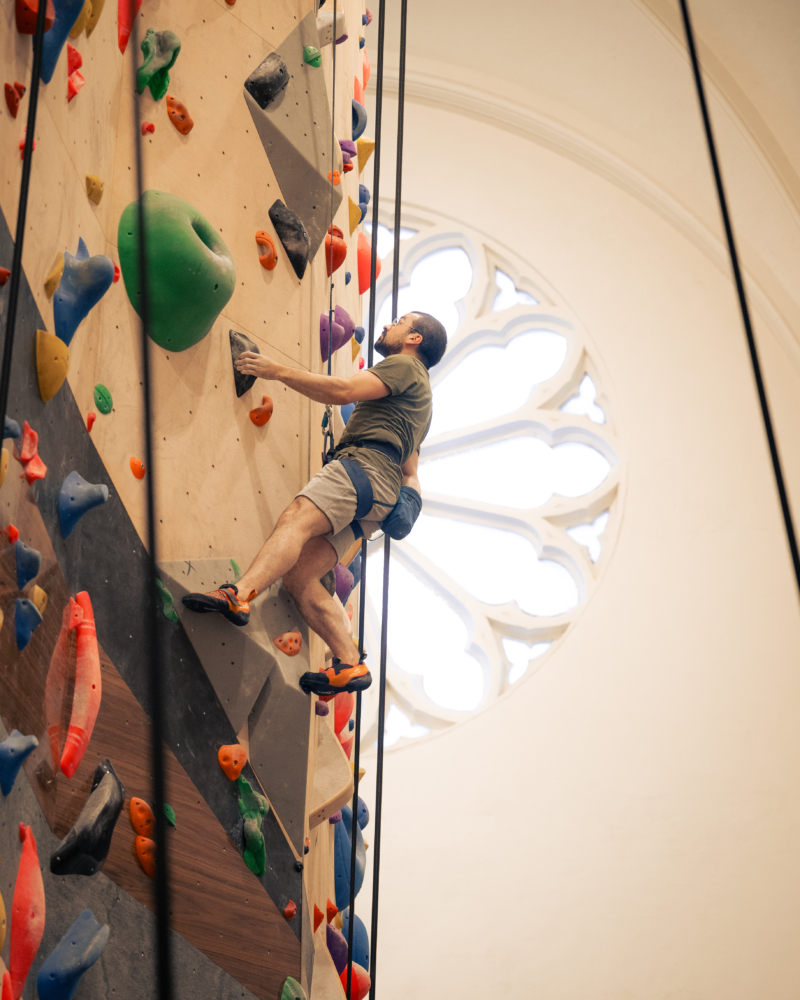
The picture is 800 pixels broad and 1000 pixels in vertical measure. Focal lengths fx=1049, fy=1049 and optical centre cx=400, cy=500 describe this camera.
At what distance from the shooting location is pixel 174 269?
2.51 metres

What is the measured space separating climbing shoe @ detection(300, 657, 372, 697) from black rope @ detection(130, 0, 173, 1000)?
18.5 inches

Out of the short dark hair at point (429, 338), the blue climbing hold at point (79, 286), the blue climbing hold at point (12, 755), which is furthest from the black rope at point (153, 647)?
the short dark hair at point (429, 338)

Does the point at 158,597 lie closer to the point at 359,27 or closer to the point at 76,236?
the point at 76,236

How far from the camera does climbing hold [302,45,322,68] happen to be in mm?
3324

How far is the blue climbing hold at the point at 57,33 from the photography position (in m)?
2.01

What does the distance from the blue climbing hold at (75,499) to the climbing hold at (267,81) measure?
1.47 m

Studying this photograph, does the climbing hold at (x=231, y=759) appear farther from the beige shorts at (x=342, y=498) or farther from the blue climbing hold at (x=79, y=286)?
the blue climbing hold at (x=79, y=286)

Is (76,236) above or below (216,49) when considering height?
below

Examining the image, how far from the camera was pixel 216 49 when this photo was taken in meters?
2.96

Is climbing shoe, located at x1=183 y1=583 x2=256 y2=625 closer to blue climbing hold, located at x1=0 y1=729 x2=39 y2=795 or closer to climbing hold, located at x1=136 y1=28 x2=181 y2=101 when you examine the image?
blue climbing hold, located at x1=0 y1=729 x2=39 y2=795

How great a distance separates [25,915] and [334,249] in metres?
2.32

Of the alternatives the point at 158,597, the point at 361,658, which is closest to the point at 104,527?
the point at 158,597

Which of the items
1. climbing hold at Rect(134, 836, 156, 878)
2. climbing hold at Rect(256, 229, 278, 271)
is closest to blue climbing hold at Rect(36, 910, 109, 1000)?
climbing hold at Rect(134, 836, 156, 878)

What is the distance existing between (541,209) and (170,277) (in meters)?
6.54
